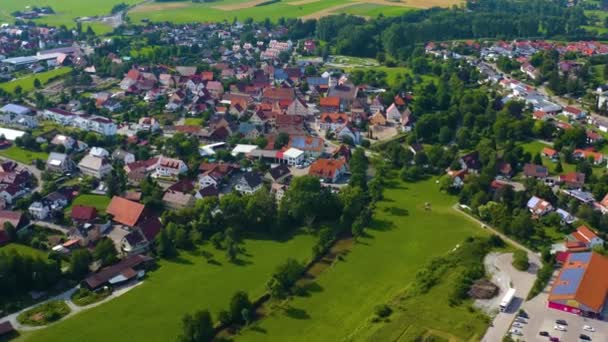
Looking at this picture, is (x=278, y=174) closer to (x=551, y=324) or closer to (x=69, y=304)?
(x=69, y=304)

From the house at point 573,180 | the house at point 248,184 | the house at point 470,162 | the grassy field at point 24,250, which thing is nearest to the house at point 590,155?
the house at point 573,180

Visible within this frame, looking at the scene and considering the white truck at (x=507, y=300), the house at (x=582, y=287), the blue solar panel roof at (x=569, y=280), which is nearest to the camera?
the house at (x=582, y=287)

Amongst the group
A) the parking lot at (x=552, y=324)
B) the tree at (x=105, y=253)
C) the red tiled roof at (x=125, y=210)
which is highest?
the red tiled roof at (x=125, y=210)

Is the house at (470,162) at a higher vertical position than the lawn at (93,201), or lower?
higher

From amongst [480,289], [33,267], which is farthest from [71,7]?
[480,289]

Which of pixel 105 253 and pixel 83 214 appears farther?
pixel 83 214

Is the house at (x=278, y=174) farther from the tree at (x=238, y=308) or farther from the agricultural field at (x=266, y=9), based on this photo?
the agricultural field at (x=266, y=9)

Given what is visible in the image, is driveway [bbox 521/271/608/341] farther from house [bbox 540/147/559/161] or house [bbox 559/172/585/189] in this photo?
house [bbox 540/147/559/161]

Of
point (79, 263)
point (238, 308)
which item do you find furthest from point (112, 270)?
point (238, 308)
